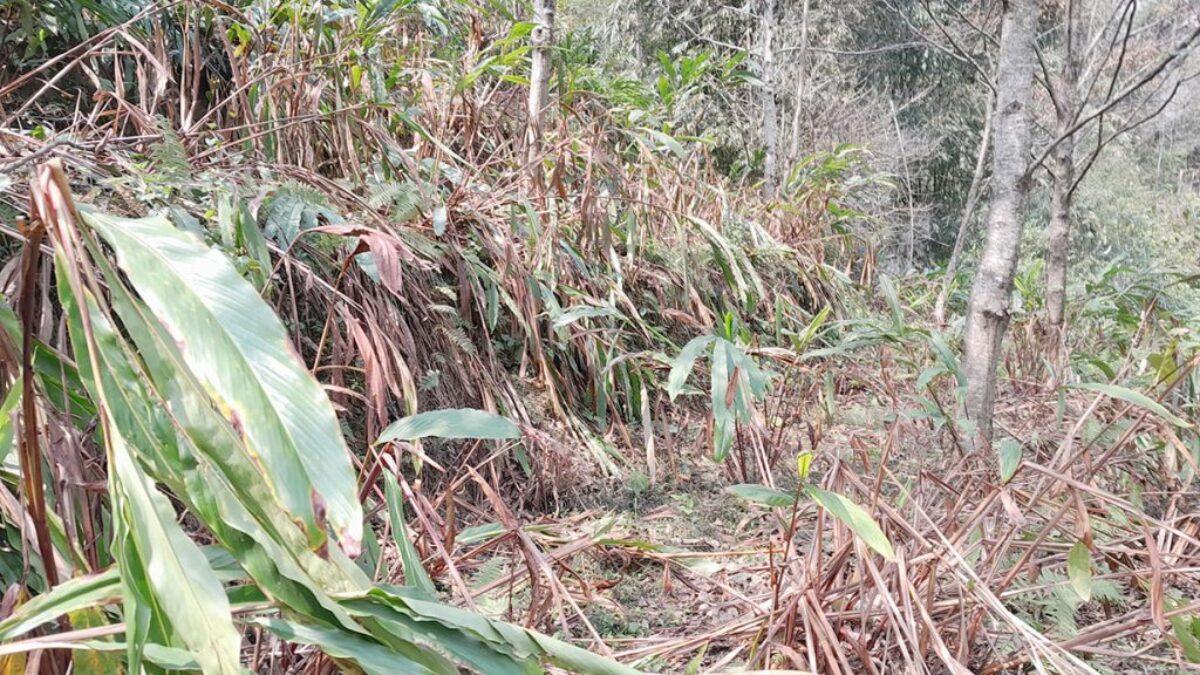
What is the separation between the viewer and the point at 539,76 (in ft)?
9.37

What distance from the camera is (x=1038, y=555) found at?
1.52 metres

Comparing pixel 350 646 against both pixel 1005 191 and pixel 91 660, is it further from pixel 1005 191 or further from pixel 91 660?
pixel 1005 191

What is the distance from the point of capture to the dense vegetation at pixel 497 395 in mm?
606

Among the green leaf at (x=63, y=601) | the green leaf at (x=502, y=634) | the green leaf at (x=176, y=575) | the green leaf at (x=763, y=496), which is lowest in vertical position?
the green leaf at (x=763, y=496)

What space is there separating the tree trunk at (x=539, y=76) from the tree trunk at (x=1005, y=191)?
145 centimetres

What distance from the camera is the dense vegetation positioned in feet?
1.99

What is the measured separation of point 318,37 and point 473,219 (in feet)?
2.52

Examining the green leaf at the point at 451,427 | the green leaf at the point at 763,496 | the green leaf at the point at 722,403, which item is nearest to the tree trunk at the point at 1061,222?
the green leaf at the point at 722,403

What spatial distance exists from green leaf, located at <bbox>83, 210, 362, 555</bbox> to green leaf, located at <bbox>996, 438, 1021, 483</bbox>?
105 centimetres

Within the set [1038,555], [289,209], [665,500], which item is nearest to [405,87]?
[289,209]

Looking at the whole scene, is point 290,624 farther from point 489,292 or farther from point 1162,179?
point 1162,179

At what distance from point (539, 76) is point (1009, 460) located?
2.14 metres

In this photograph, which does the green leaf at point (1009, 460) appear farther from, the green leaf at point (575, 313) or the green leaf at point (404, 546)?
the green leaf at point (575, 313)

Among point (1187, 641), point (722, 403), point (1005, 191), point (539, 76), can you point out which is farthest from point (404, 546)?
point (539, 76)
